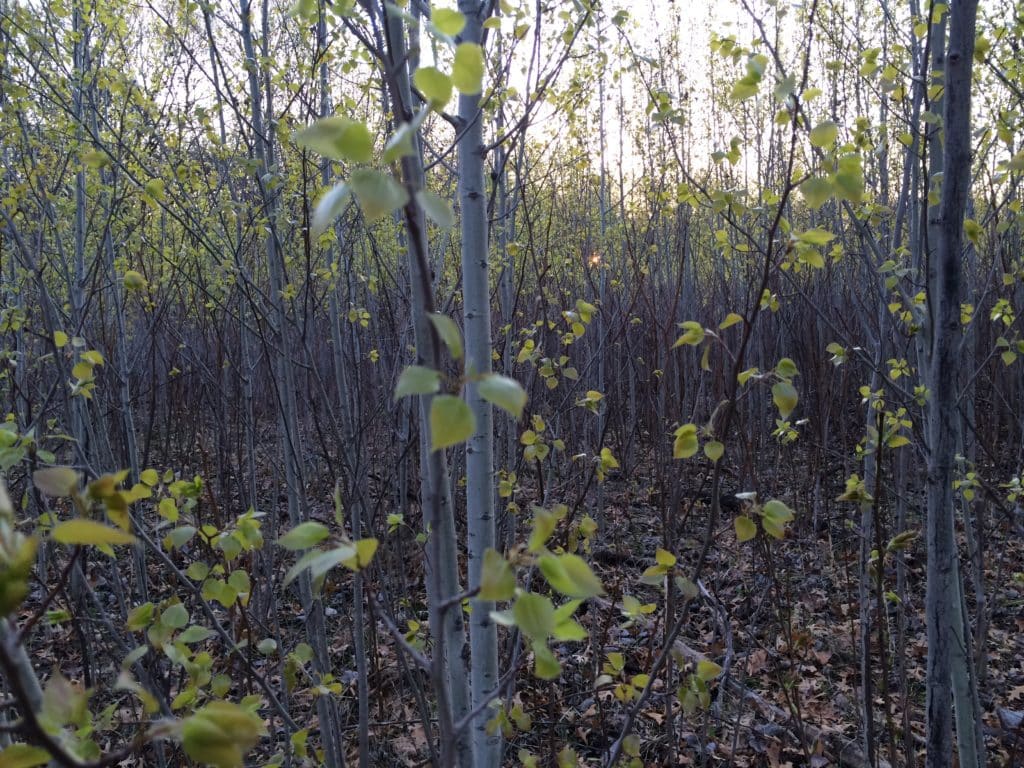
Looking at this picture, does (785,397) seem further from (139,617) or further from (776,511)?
(139,617)

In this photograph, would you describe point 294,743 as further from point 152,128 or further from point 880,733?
point 152,128

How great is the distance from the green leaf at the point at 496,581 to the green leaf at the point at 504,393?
0.53 ft

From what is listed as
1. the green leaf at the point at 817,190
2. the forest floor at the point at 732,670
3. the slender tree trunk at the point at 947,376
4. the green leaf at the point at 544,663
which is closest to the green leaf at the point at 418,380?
the green leaf at the point at 544,663

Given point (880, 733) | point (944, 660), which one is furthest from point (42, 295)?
point (880, 733)

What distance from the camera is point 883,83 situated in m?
1.67

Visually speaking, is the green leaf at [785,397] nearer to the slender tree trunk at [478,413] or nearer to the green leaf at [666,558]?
the green leaf at [666,558]

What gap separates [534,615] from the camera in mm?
653

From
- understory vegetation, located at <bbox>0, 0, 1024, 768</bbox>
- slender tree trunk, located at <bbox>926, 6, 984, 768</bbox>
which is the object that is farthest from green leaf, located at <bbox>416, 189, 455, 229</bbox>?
slender tree trunk, located at <bbox>926, 6, 984, 768</bbox>

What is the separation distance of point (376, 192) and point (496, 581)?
36 cm

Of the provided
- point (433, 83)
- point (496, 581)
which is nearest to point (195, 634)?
point (496, 581)

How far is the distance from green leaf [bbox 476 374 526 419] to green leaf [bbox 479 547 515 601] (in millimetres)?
161

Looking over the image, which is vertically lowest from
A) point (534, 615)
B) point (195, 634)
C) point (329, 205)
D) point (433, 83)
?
point (195, 634)

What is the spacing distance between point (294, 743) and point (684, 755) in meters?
1.88

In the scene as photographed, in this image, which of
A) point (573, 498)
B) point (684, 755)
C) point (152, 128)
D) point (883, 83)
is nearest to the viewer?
point (883, 83)
